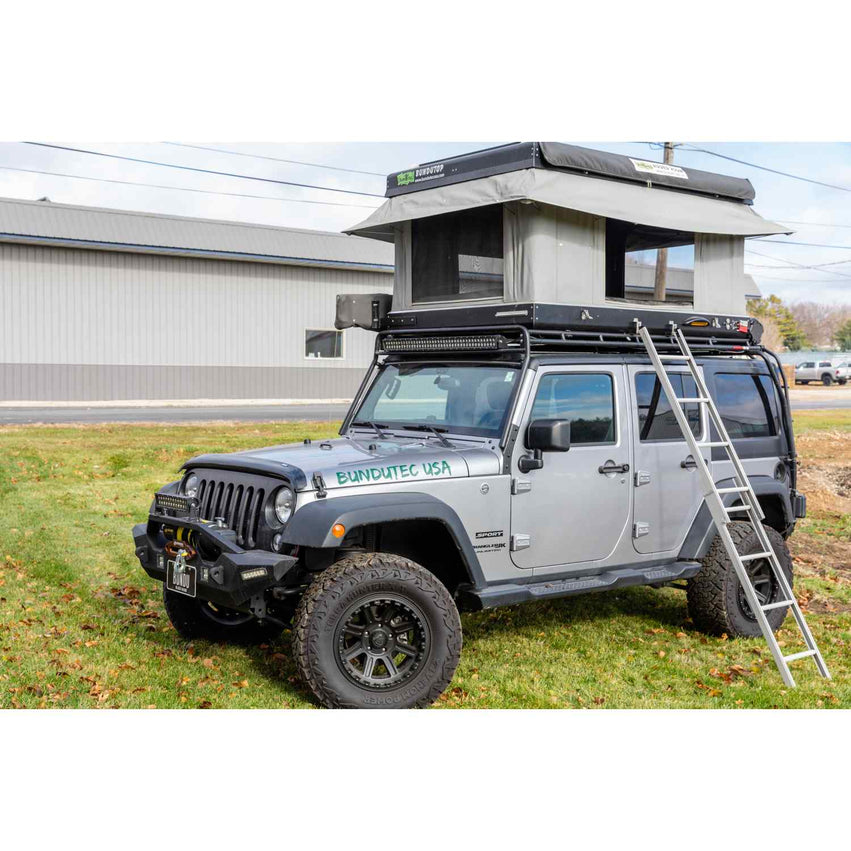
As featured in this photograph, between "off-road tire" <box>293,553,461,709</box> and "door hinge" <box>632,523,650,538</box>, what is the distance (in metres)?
1.76

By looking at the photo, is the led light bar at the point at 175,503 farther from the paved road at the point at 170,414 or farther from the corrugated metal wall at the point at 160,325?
the corrugated metal wall at the point at 160,325

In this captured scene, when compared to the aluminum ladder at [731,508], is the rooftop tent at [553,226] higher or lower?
higher

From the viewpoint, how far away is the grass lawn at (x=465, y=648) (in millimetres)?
5754

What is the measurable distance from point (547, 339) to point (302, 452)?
69.9 inches

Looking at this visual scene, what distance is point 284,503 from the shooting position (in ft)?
18.1

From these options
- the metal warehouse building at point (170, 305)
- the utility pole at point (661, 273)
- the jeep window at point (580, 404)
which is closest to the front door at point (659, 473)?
the jeep window at point (580, 404)

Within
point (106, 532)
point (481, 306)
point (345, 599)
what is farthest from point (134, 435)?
point (345, 599)

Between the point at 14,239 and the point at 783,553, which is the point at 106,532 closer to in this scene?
the point at 783,553

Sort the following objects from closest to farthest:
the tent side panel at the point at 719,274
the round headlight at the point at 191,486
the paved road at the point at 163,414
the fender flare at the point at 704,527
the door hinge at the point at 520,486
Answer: the door hinge at the point at 520,486
the round headlight at the point at 191,486
the fender flare at the point at 704,527
the tent side panel at the point at 719,274
the paved road at the point at 163,414

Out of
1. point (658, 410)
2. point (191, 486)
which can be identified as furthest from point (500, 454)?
point (191, 486)

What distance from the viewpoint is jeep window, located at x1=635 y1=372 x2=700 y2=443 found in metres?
6.83

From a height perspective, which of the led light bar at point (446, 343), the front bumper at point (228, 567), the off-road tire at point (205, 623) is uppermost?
the led light bar at point (446, 343)

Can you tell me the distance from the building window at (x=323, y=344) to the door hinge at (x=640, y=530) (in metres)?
27.5

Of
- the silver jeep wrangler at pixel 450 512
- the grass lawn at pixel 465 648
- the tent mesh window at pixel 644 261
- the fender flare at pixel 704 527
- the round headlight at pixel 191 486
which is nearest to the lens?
the silver jeep wrangler at pixel 450 512
